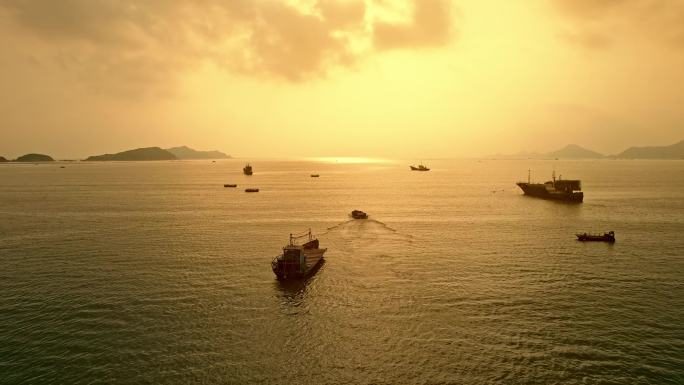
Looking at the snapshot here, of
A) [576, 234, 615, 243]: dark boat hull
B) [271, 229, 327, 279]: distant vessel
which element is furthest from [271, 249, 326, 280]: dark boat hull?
[576, 234, 615, 243]: dark boat hull

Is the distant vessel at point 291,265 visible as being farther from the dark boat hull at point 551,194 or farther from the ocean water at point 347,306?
the dark boat hull at point 551,194

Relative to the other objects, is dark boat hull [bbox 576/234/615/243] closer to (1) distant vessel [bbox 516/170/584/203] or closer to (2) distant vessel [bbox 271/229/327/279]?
(2) distant vessel [bbox 271/229/327/279]

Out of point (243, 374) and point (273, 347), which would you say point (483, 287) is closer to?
point (273, 347)

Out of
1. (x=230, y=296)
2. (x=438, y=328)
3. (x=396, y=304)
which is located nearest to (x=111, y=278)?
(x=230, y=296)

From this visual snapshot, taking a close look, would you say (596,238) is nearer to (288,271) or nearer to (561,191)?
(288,271)

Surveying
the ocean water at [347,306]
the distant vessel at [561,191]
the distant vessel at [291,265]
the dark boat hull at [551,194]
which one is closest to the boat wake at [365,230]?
the ocean water at [347,306]

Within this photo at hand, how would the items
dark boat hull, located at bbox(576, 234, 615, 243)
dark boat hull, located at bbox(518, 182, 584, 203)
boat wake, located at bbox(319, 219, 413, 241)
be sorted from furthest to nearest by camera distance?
dark boat hull, located at bbox(518, 182, 584, 203)
boat wake, located at bbox(319, 219, 413, 241)
dark boat hull, located at bbox(576, 234, 615, 243)

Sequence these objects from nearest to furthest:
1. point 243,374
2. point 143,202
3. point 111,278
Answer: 1. point 243,374
2. point 111,278
3. point 143,202

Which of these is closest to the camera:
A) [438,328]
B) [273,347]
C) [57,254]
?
[273,347]
